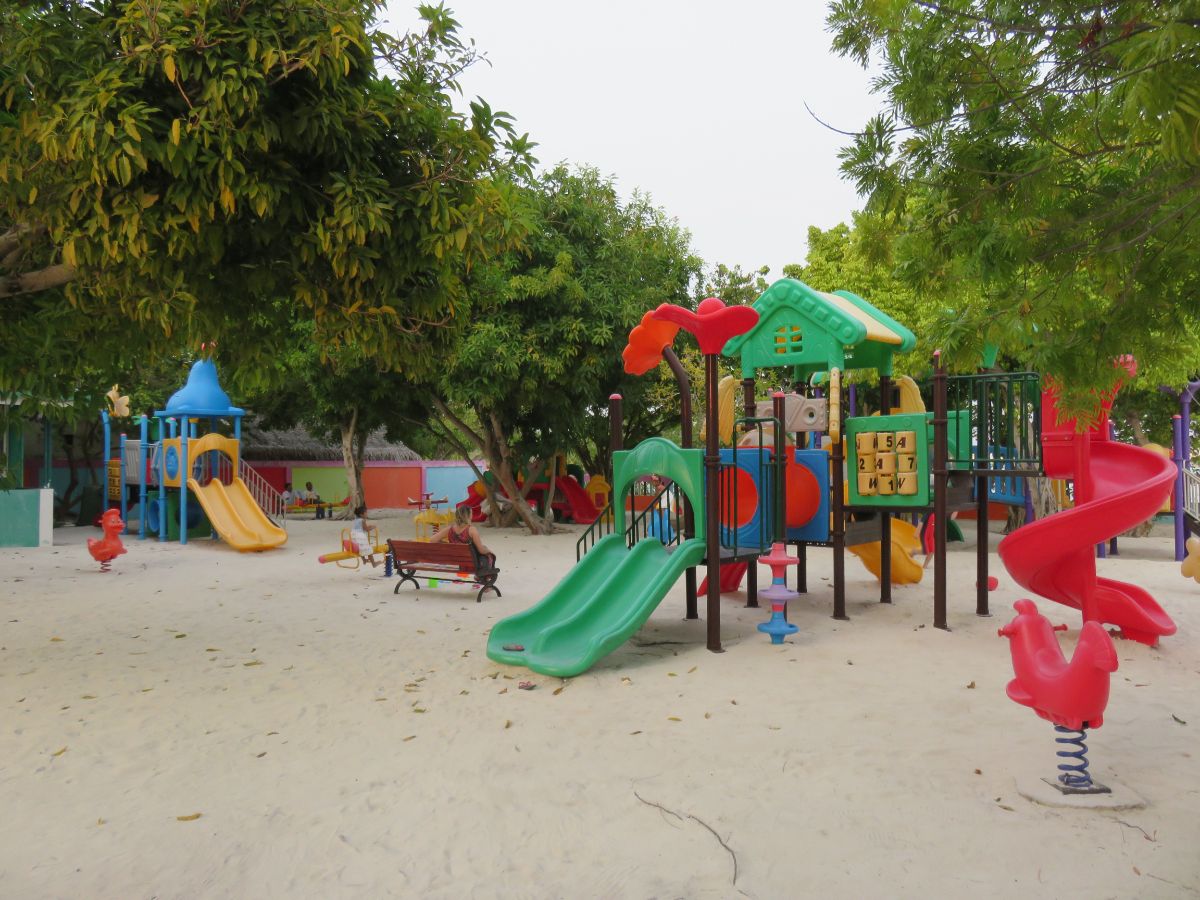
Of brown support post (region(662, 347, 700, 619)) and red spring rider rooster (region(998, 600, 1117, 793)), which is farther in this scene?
brown support post (region(662, 347, 700, 619))

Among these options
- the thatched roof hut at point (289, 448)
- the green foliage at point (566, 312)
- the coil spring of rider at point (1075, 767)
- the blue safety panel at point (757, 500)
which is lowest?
the coil spring of rider at point (1075, 767)

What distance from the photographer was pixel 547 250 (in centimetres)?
2022

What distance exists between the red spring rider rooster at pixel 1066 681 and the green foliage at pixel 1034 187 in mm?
1219

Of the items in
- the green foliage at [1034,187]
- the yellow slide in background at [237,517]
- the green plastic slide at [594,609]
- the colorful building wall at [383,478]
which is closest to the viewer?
the green foliage at [1034,187]

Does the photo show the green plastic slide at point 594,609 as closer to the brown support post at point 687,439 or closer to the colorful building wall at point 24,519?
the brown support post at point 687,439

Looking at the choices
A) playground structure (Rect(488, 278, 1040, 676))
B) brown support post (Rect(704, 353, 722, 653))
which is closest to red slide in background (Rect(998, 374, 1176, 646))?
playground structure (Rect(488, 278, 1040, 676))

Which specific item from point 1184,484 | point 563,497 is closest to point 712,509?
point 1184,484

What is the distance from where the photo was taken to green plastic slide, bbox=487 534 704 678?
7.54 m

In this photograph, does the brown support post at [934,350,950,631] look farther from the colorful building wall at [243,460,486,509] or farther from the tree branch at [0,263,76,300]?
the colorful building wall at [243,460,486,509]

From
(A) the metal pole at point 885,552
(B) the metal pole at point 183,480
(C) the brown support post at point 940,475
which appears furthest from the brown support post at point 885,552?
(B) the metal pole at point 183,480

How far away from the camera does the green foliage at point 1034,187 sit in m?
3.66

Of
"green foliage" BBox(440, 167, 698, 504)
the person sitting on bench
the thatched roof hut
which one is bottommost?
the person sitting on bench

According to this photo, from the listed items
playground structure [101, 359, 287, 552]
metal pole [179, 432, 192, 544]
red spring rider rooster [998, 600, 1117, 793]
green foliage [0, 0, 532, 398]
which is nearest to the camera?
red spring rider rooster [998, 600, 1117, 793]

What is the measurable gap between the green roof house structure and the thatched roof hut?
24441 mm
